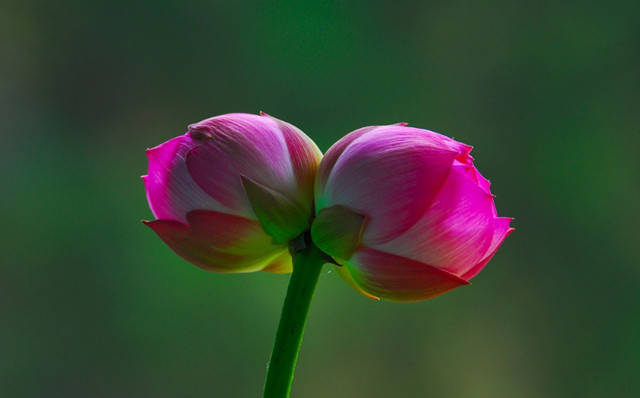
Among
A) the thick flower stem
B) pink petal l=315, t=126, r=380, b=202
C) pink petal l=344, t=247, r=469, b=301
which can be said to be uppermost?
pink petal l=315, t=126, r=380, b=202

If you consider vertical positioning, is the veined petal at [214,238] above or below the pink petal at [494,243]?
below

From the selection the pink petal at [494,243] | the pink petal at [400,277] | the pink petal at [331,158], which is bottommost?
the pink petal at [400,277]

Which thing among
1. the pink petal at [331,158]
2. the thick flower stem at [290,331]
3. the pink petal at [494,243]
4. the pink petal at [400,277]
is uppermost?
the pink petal at [331,158]

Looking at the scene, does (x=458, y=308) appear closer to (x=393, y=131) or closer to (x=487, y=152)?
A: (x=487, y=152)

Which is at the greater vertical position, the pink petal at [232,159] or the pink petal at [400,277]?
the pink petal at [232,159]

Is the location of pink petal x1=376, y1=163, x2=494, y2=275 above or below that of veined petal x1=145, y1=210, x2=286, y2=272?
above
